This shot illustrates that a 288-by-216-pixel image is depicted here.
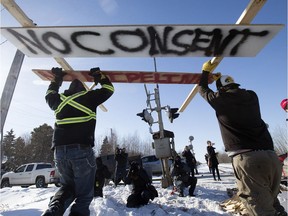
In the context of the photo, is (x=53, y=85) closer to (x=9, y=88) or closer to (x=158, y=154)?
(x=9, y=88)

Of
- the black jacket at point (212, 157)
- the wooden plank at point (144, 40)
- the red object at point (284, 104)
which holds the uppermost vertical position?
the wooden plank at point (144, 40)

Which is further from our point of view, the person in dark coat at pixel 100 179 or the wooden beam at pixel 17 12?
the person in dark coat at pixel 100 179

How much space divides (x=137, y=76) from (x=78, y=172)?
2.59 m

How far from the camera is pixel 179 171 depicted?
889cm

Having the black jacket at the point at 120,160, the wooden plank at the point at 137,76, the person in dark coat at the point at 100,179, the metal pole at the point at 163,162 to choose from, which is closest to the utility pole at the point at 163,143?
the metal pole at the point at 163,162

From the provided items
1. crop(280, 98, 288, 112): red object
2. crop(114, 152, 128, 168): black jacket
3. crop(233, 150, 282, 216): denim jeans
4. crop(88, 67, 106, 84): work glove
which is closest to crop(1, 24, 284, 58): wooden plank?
crop(88, 67, 106, 84): work glove

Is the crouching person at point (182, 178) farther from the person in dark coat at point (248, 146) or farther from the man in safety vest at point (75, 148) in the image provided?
the man in safety vest at point (75, 148)

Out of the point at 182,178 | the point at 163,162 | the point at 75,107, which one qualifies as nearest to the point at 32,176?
the point at 163,162

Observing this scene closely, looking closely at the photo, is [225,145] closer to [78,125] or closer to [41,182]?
[78,125]

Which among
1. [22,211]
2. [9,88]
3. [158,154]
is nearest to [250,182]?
[22,211]

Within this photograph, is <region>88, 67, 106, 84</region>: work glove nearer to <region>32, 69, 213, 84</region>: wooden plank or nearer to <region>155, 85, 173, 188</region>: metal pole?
<region>32, 69, 213, 84</region>: wooden plank

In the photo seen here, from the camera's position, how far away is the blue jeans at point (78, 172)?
305 cm

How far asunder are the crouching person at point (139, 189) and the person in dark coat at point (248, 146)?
3949 mm

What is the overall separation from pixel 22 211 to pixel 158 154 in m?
7.42
